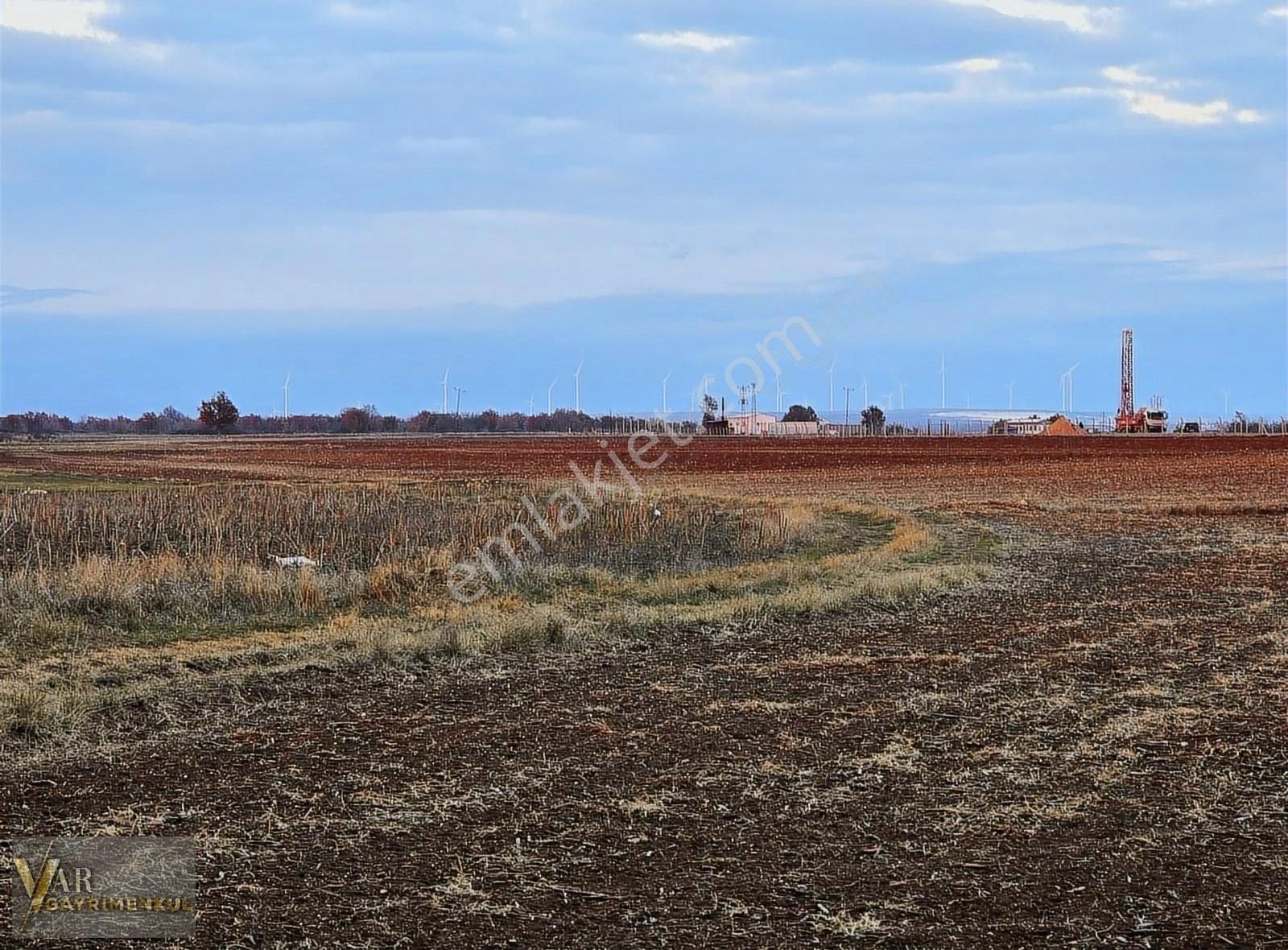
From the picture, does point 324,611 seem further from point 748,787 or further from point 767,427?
point 767,427

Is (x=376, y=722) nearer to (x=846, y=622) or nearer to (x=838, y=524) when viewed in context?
(x=846, y=622)

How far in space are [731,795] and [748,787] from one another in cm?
18

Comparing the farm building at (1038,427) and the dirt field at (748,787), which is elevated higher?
the farm building at (1038,427)

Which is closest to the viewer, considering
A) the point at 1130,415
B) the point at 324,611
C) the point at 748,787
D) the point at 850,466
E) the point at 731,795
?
the point at 731,795

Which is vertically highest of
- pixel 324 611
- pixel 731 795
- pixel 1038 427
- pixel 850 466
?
pixel 1038 427

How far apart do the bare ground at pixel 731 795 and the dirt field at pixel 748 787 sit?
0.02 m

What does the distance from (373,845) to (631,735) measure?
237 centimetres

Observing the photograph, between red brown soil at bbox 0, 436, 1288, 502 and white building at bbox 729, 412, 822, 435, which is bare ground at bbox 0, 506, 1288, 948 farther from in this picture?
white building at bbox 729, 412, 822, 435

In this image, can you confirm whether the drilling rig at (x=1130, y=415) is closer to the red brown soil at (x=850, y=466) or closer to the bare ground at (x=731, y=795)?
the red brown soil at (x=850, y=466)

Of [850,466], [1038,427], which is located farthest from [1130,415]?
[850,466]

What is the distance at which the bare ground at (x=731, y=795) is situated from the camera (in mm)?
5094

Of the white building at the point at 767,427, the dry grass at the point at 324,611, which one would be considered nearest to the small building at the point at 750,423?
the white building at the point at 767,427

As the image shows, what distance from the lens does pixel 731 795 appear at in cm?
670

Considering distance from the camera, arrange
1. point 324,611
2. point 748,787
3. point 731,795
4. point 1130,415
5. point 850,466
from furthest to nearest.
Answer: point 1130,415, point 850,466, point 324,611, point 748,787, point 731,795
